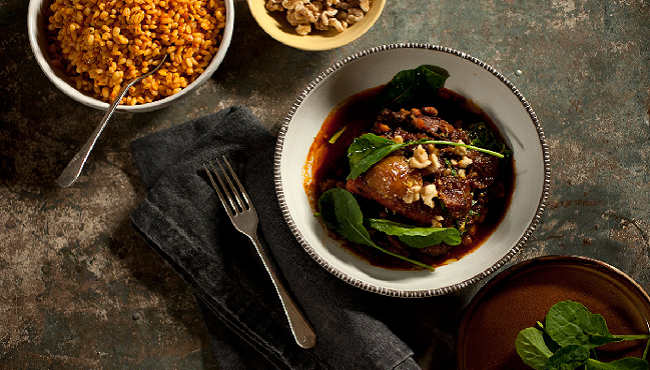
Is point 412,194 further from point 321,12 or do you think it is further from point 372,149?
point 321,12

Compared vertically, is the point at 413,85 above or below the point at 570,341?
above

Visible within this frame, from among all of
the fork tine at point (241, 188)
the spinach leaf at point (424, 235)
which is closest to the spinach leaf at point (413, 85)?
the spinach leaf at point (424, 235)

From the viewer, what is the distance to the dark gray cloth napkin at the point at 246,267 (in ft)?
7.92

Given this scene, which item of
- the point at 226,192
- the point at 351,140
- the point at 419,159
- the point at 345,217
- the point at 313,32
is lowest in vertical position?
the point at 226,192

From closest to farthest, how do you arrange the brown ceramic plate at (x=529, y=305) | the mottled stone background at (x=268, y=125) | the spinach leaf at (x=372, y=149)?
the spinach leaf at (x=372, y=149)
the brown ceramic plate at (x=529, y=305)
the mottled stone background at (x=268, y=125)

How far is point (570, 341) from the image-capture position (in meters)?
2.18

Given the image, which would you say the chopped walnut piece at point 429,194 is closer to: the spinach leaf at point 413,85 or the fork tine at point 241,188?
the spinach leaf at point 413,85

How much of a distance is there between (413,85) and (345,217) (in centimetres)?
76

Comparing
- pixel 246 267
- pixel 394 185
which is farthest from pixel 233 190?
pixel 394 185

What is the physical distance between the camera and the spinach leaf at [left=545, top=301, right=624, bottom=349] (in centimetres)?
216

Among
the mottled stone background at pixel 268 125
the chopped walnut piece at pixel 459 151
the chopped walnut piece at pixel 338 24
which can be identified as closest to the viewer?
the chopped walnut piece at pixel 459 151

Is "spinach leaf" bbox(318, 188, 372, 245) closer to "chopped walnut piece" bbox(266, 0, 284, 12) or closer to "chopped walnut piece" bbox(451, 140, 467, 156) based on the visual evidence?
"chopped walnut piece" bbox(451, 140, 467, 156)

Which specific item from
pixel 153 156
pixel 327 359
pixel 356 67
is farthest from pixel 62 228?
pixel 356 67

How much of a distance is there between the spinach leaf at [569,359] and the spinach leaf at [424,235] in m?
0.71
